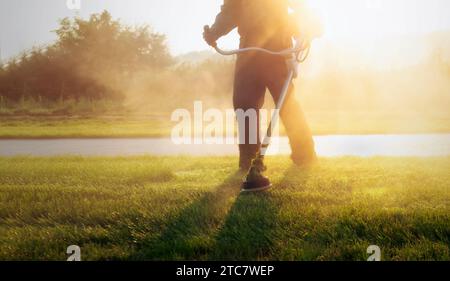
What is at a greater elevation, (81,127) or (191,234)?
(81,127)

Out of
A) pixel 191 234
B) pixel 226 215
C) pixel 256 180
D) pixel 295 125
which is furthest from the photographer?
pixel 295 125

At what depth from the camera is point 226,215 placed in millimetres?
3402

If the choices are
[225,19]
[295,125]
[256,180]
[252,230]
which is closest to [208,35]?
[225,19]

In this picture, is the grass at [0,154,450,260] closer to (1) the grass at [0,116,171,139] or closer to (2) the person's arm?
(2) the person's arm

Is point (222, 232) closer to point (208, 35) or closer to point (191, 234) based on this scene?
point (191, 234)

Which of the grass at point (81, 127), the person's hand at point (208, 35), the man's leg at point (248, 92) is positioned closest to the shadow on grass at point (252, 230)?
the man's leg at point (248, 92)

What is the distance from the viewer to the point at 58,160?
673cm

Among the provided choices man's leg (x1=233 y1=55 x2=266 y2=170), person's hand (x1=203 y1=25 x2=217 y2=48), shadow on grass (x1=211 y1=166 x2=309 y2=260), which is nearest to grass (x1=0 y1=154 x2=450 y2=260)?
shadow on grass (x1=211 y1=166 x2=309 y2=260)

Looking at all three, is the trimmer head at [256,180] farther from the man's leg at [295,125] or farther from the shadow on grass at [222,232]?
the man's leg at [295,125]

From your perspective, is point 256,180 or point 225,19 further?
point 225,19

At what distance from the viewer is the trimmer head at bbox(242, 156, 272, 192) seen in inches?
161

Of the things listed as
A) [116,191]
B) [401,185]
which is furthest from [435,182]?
[116,191]

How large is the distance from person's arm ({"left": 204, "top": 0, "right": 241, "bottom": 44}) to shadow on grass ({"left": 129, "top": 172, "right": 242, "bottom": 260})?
1.61 m

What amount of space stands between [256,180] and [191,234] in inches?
47.4
